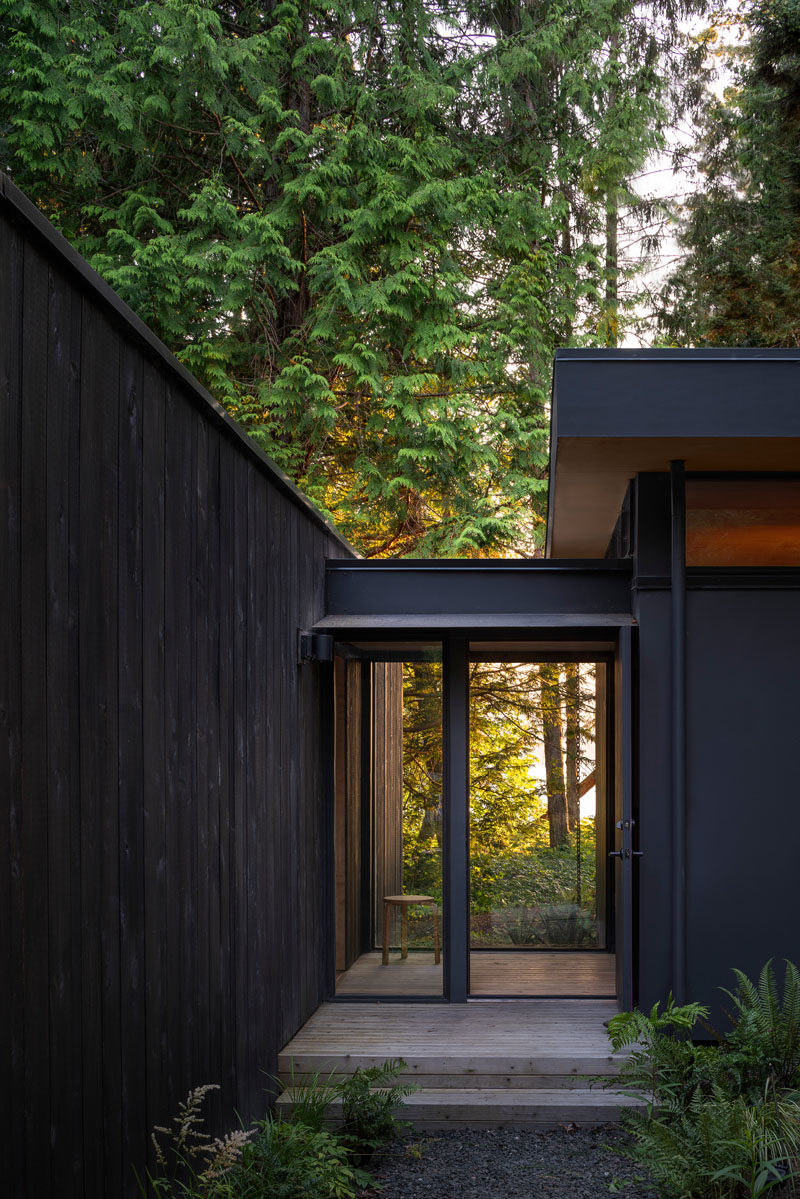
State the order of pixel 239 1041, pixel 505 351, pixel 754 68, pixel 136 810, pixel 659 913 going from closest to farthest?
pixel 136 810, pixel 239 1041, pixel 659 913, pixel 505 351, pixel 754 68

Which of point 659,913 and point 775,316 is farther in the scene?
point 775,316

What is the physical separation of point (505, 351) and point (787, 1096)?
9.55 m

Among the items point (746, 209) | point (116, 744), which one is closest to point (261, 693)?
point (116, 744)

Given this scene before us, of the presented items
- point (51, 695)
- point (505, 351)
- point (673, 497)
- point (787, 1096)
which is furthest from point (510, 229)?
point (51, 695)

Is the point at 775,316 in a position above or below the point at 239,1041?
above

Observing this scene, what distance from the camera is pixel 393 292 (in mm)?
11336

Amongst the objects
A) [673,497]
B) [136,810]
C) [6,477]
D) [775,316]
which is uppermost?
[775,316]

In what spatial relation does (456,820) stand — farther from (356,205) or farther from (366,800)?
(356,205)

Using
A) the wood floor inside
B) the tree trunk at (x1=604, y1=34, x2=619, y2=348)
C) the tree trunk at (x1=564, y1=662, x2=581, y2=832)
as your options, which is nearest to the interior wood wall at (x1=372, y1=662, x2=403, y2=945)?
the wood floor inside

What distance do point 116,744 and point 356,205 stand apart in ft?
33.4

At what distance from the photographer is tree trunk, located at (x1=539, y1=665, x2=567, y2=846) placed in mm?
6152

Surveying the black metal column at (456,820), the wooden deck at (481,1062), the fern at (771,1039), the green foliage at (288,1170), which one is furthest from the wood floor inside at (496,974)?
the green foliage at (288,1170)

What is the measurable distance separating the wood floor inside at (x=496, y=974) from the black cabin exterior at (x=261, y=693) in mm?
137

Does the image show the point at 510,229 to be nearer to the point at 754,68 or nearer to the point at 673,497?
the point at 754,68
